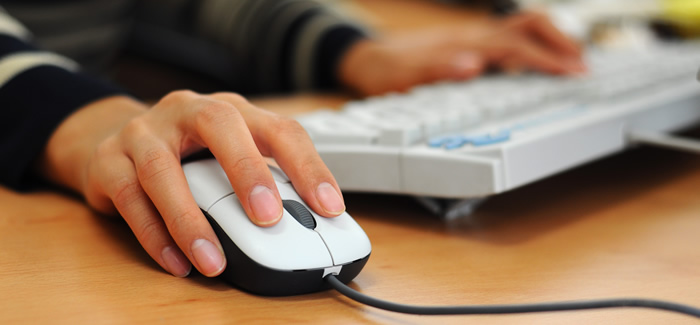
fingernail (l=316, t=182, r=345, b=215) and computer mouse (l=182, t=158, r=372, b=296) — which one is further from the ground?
fingernail (l=316, t=182, r=345, b=215)

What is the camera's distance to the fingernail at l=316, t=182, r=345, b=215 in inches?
12.8

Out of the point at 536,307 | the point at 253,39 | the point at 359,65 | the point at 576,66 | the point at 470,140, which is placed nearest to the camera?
the point at 536,307

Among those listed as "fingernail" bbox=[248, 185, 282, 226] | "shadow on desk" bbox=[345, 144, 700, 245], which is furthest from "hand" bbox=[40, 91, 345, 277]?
"shadow on desk" bbox=[345, 144, 700, 245]

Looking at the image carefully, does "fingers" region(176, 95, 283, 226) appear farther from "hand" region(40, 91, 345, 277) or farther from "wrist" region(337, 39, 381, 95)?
"wrist" region(337, 39, 381, 95)

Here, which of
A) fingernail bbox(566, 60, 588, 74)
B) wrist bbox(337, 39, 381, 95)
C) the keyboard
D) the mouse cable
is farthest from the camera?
wrist bbox(337, 39, 381, 95)

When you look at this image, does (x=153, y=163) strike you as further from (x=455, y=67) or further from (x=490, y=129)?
→ (x=455, y=67)

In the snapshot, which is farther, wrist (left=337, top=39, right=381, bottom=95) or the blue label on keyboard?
wrist (left=337, top=39, right=381, bottom=95)

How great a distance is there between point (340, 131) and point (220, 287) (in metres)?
0.16

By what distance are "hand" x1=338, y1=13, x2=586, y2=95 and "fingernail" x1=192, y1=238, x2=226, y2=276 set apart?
0.47 meters

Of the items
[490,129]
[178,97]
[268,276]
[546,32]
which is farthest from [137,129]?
[546,32]

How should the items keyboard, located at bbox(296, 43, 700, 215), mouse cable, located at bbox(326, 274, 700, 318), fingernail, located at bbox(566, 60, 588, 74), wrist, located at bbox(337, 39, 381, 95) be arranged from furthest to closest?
wrist, located at bbox(337, 39, 381, 95), fingernail, located at bbox(566, 60, 588, 74), keyboard, located at bbox(296, 43, 700, 215), mouse cable, located at bbox(326, 274, 700, 318)

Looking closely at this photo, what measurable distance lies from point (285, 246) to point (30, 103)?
28 centimetres

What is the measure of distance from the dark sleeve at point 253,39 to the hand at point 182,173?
18.9 inches

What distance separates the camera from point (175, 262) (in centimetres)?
33
